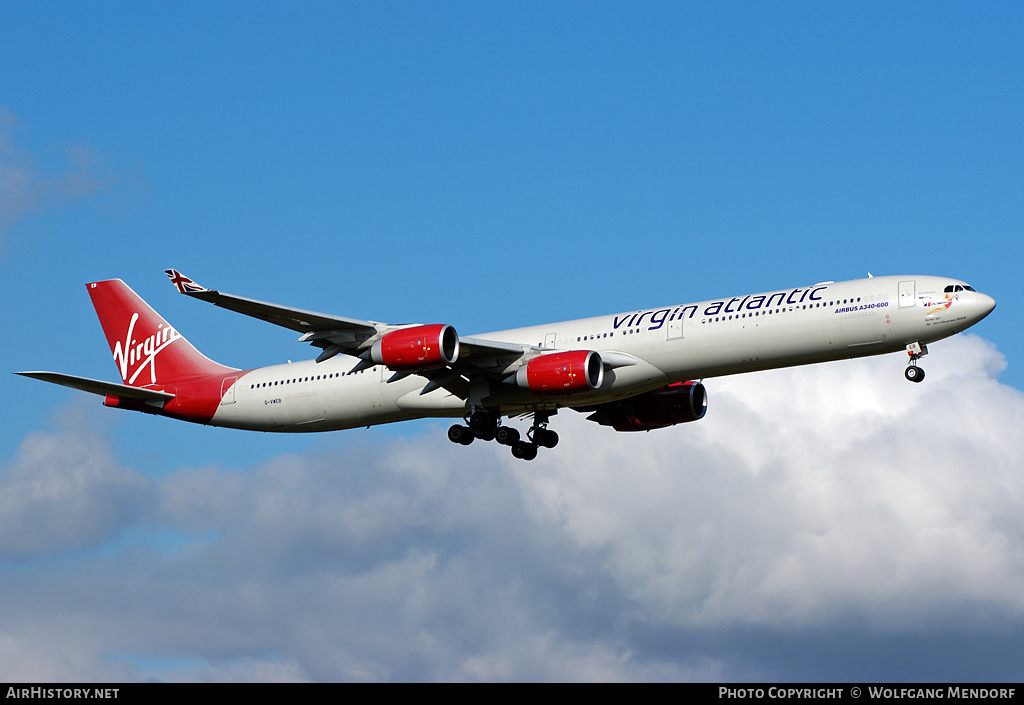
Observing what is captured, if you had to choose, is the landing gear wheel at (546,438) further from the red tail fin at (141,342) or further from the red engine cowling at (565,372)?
the red tail fin at (141,342)

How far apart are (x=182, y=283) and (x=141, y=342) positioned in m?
16.4

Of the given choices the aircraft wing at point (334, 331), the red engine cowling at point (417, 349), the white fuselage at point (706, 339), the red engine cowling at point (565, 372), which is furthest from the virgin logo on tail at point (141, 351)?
the red engine cowling at point (565, 372)

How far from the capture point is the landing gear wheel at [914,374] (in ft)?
134

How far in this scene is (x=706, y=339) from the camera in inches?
1657

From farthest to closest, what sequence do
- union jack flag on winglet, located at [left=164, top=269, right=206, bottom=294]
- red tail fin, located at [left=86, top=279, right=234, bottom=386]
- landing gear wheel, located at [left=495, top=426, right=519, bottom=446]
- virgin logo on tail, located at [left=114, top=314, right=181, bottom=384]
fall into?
virgin logo on tail, located at [left=114, top=314, right=181, bottom=384] → red tail fin, located at [left=86, top=279, right=234, bottom=386] → landing gear wheel, located at [left=495, top=426, right=519, bottom=446] → union jack flag on winglet, located at [left=164, top=269, right=206, bottom=294]

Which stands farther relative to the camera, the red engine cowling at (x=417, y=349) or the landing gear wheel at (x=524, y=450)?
the landing gear wheel at (x=524, y=450)

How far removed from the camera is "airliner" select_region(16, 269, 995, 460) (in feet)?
134

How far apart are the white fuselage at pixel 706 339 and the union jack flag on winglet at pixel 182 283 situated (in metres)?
8.24

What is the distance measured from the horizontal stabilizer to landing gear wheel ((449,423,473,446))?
12.8 meters

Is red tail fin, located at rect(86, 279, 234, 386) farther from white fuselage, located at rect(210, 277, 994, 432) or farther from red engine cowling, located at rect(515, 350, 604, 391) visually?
red engine cowling, located at rect(515, 350, 604, 391)

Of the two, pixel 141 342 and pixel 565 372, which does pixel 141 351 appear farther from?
pixel 565 372

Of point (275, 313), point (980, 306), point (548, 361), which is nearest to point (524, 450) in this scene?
point (548, 361)

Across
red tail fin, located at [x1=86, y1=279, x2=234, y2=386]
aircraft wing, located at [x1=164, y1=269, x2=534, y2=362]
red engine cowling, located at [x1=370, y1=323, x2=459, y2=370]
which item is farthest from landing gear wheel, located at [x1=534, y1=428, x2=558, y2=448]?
red tail fin, located at [x1=86, y1=279, x2=234, y2=386]
